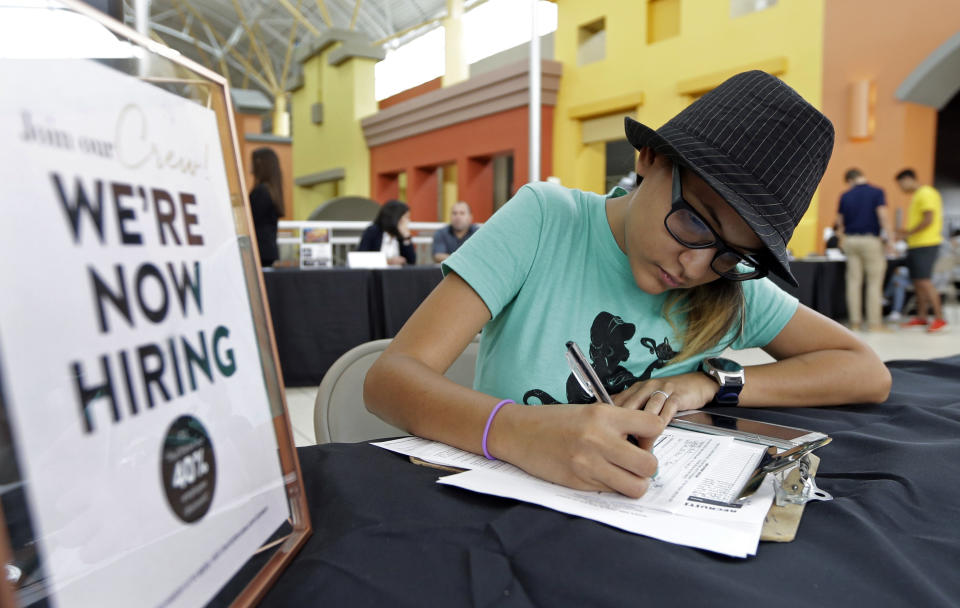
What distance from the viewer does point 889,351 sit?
14.9ft

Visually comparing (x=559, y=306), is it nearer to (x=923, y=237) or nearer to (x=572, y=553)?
(x=572, y=553)

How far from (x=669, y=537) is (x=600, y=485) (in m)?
0.10

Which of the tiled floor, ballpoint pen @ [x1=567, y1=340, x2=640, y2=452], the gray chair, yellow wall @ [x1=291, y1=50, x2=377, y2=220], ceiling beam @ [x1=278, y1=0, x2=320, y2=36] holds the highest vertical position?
ceiling beam @ [x1=278, y1=0, x2=320, y2=36]

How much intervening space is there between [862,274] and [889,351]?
5.28 ft

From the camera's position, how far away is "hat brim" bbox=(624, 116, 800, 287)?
28.8 inches

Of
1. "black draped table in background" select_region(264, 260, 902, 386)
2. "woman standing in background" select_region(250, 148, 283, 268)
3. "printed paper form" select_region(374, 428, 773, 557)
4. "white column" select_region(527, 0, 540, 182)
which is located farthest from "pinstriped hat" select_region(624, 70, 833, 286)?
"white column" select_region(527, 0, 540, 182)

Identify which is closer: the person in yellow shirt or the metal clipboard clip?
the metal clipboard clip

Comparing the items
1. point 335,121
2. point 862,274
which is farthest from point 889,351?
point 335,121

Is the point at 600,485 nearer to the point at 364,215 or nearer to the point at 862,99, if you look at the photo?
the point at 862,99

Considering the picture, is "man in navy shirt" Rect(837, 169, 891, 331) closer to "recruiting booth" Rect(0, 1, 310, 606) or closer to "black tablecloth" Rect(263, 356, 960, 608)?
"black tablecloth" Rect(263, 356, 960, 608)

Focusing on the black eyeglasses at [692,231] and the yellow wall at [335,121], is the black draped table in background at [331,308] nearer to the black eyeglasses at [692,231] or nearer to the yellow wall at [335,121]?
the black eyeglasses at [692,231]

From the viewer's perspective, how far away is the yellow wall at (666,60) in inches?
275

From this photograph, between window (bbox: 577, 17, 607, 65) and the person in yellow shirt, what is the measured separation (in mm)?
4909

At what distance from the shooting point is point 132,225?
34cm
